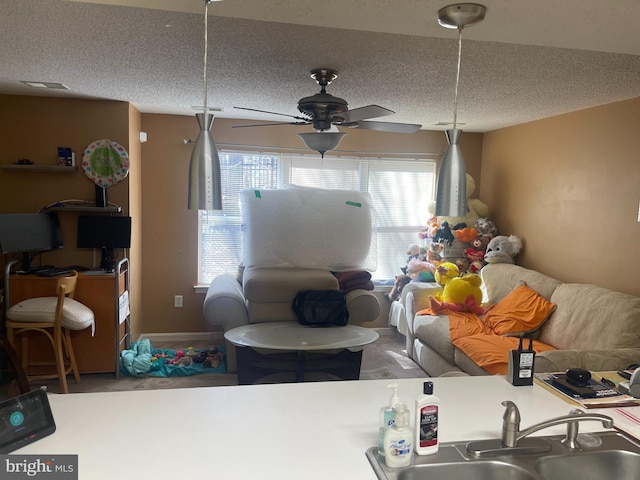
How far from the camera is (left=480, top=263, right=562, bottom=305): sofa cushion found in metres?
3.69

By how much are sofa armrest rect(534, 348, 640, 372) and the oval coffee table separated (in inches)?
46.1

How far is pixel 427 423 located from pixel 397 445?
0.37 ft

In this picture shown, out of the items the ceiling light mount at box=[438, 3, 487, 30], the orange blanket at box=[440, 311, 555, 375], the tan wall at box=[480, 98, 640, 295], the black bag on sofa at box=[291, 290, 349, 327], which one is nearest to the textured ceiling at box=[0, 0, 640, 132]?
the ceiling light mount at box=[438, 3, 487, 30]

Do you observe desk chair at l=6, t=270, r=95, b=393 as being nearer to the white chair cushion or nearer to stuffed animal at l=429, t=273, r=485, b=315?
the white chair cushion

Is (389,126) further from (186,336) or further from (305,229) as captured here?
(186,336)

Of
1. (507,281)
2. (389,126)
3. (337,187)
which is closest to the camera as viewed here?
(389,126)

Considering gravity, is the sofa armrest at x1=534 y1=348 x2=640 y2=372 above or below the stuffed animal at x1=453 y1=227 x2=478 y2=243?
below

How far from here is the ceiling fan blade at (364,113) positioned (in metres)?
2.44

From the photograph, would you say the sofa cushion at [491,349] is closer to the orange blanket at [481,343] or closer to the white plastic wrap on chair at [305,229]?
the orange blanket at [481,343]

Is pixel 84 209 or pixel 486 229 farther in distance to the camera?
pixel 486 229

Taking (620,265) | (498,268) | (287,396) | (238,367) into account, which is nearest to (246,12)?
(287,396)

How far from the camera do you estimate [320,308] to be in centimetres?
367

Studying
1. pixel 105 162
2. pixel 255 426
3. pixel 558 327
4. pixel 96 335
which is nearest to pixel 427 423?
pixel 255 426

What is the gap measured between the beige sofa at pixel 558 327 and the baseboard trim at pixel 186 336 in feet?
5.95
